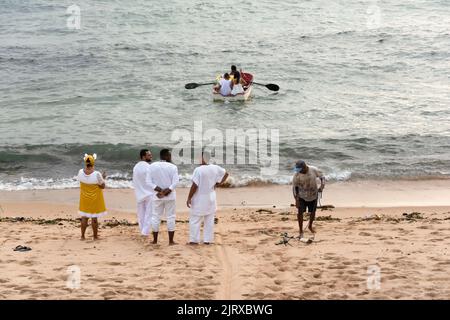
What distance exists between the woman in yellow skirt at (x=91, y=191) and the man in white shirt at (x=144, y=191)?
55cm

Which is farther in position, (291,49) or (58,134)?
(291,49)

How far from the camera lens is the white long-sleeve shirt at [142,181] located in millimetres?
11484

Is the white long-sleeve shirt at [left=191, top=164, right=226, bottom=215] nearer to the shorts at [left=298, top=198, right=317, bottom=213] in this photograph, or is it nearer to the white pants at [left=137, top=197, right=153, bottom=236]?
the white pants at [left=137, top=197, right=153, bottom=236]

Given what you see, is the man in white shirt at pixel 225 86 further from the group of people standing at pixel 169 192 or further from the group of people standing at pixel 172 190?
the group of people standing at pixel 172 190

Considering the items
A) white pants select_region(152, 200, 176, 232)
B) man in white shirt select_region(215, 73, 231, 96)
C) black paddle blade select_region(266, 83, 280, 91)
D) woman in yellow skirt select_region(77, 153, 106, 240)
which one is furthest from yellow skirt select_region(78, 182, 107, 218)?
black paddle blade select_region(266, 83, 280, 91)

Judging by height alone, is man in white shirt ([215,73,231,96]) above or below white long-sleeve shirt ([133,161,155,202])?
below

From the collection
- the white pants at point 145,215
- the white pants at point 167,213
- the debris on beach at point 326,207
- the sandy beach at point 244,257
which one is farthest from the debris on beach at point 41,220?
the debris on beach at point 326,207

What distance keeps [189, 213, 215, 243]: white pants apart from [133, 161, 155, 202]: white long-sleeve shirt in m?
0.76

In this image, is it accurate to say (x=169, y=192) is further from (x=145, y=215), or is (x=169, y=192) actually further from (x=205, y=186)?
(x=145, y=215)

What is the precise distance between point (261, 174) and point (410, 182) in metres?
3.57

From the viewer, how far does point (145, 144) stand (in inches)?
833

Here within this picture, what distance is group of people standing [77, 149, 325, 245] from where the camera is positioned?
1110 cm
